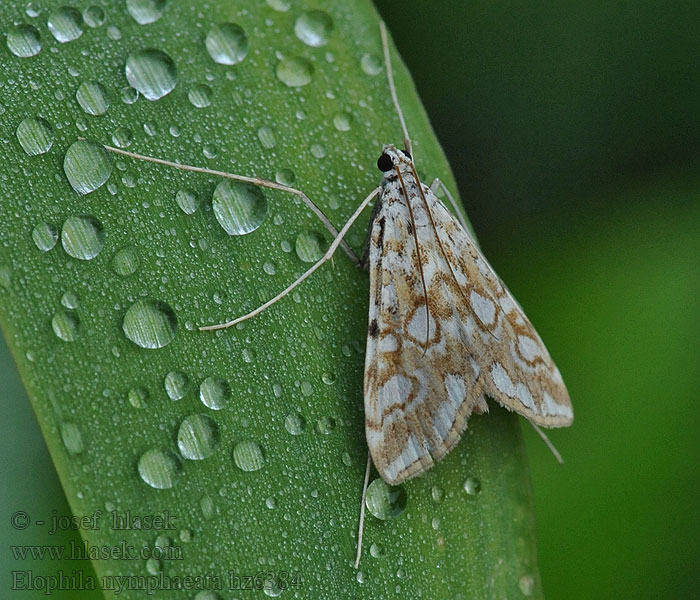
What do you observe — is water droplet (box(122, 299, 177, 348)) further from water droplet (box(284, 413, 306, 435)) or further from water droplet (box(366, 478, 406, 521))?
water droplet (box(366, 478, 406, 521))

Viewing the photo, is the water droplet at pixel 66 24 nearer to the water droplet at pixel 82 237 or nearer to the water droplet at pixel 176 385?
the water droplet at pixel 82 237

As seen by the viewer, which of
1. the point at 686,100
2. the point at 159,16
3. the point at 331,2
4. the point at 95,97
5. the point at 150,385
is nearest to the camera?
the point at 150,385

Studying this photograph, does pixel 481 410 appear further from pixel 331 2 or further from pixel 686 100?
pixel 686 100

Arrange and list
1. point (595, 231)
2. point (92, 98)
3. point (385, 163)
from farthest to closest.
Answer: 1. point (595, 231)
2. point (385, 163)
3. point (92, 98)

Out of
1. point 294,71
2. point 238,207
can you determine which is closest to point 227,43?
point 294,71

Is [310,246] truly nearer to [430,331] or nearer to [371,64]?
[430,331]

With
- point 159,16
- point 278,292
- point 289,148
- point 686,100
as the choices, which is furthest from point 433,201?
point 686,100
